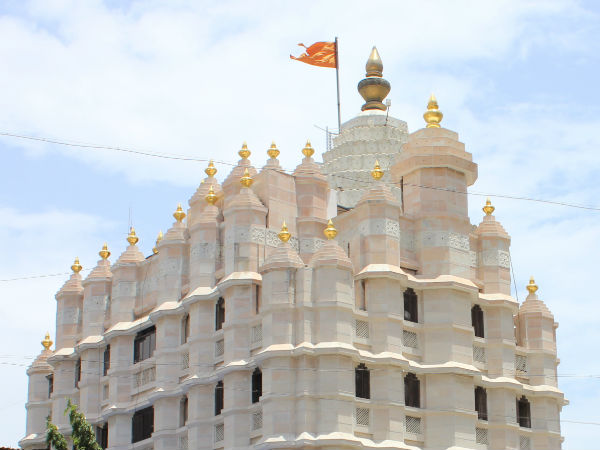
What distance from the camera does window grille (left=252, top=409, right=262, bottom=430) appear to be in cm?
5728

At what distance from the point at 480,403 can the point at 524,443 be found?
3105 mm

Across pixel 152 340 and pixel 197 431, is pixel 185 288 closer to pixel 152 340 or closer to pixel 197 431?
pixel 152 340

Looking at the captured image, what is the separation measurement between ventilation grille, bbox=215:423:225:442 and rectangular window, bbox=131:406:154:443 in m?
5.13

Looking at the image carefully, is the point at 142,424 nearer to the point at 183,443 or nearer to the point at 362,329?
the point at 183,443

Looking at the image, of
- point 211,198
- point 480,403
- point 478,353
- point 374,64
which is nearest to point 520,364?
point 478,353

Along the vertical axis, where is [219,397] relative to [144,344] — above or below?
below

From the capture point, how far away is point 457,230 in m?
62.2

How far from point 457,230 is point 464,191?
7.03 feet

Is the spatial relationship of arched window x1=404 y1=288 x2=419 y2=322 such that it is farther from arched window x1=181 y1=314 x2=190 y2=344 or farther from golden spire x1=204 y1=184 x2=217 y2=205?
golden spire x1=204 y1=184 x2=217 y2=205

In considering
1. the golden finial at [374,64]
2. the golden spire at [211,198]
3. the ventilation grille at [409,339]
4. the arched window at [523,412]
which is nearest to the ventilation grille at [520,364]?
the arched window at [523,412]

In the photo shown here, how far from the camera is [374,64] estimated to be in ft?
254

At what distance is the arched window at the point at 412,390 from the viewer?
5900cm

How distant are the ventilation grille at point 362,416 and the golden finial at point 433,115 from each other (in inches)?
572

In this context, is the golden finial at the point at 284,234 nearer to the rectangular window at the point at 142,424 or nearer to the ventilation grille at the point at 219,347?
the ventilation grille at the point at 219,347
